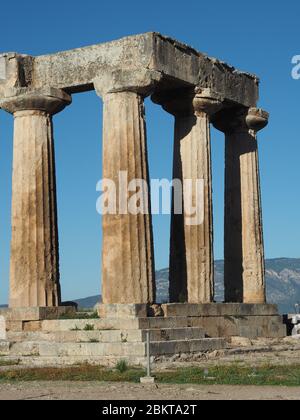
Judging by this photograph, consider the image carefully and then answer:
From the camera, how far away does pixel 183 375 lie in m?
26.9

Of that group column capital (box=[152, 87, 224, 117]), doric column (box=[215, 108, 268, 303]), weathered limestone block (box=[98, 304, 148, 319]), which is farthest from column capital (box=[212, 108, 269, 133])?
weathered limestone block (box=[98, 304, 148, 319])

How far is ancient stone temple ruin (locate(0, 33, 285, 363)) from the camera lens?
34156 mm

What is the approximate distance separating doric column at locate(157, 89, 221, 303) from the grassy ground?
1050 cm

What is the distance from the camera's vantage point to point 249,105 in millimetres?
44000

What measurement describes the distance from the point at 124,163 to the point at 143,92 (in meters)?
2.78

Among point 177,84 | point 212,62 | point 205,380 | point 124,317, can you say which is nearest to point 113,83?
point 177,84

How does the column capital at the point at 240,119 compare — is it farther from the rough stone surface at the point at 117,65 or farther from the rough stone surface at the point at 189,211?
the rough stone surface at the point at 189,211

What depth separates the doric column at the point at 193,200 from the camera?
39.4m

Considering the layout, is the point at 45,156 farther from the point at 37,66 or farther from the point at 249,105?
the point at 249,105

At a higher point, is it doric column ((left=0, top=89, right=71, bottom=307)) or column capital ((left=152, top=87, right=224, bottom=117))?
column capital ((left=152, top=87, right=224, bottom=117))

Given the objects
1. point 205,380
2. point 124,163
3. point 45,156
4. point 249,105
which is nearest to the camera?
point 205,380

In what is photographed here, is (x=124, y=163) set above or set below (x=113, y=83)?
below

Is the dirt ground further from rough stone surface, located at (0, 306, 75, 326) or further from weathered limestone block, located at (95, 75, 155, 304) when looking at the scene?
rough stone surface, located at (0, 306, 75, 326)

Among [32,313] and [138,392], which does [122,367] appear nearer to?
[138,392]
